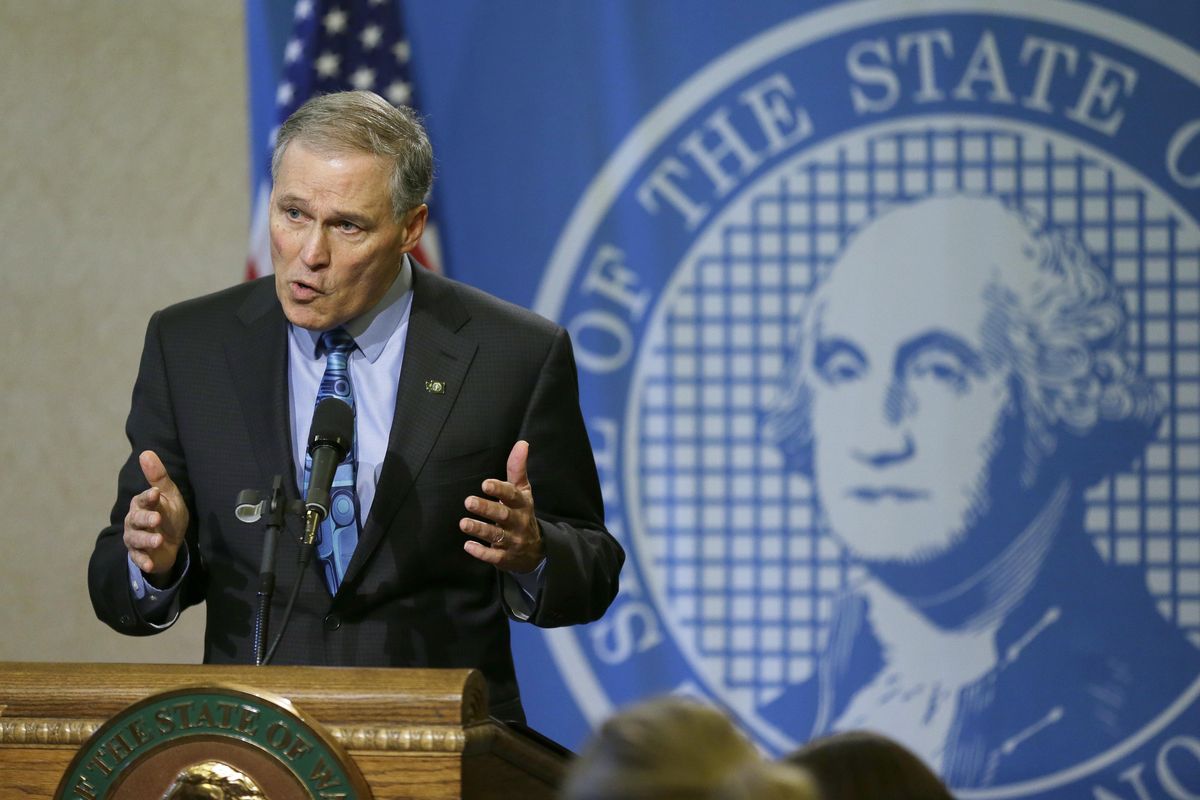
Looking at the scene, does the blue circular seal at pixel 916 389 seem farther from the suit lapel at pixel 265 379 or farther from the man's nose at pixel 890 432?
the suit lapel at pixel 265 379

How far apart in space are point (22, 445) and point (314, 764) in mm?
3078

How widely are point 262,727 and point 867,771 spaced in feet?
2.64

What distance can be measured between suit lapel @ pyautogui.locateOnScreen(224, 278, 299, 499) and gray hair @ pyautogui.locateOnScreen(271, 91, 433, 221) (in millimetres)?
217

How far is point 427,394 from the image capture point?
230 centimetres

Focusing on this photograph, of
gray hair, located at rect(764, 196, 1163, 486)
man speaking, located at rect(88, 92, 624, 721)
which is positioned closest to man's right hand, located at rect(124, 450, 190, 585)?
man speaking, located at rect(88, 92, 624, 721)

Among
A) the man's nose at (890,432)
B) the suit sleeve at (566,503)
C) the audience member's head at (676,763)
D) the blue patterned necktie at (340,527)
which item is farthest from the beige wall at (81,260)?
the audience member's head at (676,763)

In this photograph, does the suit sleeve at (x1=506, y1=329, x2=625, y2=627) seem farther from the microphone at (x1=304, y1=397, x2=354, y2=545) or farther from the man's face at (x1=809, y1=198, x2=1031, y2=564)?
the man's face at (x1=809, y1=198, x2=1031, y2=564)

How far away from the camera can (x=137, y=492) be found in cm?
232

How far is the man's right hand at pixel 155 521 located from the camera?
193cm

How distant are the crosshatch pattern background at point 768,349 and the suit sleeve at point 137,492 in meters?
1.79

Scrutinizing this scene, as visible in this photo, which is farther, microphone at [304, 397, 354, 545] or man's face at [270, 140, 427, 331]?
man's face at [270, 140, 427, 331]

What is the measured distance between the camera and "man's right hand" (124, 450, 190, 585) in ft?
6.34

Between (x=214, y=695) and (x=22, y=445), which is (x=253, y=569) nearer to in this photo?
(x=214, y=695)

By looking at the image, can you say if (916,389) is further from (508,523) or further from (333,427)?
(333,427)
